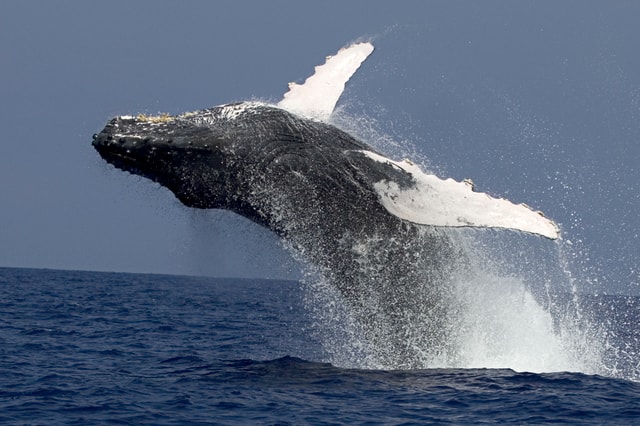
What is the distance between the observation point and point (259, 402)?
962 cm

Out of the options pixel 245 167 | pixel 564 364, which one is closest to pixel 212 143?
pixel 245 167

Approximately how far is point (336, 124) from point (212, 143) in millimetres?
1639

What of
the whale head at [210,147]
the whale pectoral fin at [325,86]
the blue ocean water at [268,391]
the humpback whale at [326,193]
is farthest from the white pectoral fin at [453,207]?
the blue ocean water at [268,391]

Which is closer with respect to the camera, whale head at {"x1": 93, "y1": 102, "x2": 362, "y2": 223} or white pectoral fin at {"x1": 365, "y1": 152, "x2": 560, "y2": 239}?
white pectoral fin at {"x1": 365, "y1": 152, "x2": 560, "y2": 239}

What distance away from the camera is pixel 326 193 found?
9914 mm

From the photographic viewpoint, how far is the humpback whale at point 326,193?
9383 mm

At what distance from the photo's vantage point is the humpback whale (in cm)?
938

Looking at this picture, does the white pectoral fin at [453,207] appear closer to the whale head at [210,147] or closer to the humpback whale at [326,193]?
the humpback whale at [326,193]

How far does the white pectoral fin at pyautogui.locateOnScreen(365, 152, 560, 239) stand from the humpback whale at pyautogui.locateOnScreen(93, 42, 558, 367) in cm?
1

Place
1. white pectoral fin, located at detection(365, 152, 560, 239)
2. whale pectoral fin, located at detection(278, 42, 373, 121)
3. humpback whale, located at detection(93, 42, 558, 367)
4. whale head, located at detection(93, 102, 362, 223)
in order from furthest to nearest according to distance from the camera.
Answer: whale pectoral fin, located at detection(278, 42, 373, 121)
whale head, located at detection(93, 102, 362, 223)
humpback whale, located at detection(93, 42, 558, 367)
white pectoral fin, located at detection(365, 152, 560, 239)

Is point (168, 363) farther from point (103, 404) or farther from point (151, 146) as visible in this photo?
point (151, 146)

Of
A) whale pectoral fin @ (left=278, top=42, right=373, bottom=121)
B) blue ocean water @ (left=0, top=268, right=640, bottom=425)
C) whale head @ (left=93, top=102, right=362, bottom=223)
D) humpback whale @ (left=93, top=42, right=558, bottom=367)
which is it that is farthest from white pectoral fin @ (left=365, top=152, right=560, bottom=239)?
blue ocean water @ (left=0, top=268, right=640, bottom=425)

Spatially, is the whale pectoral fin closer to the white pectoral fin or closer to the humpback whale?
the humpback whale

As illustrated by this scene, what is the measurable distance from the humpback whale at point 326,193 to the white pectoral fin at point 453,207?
0.01 metres
